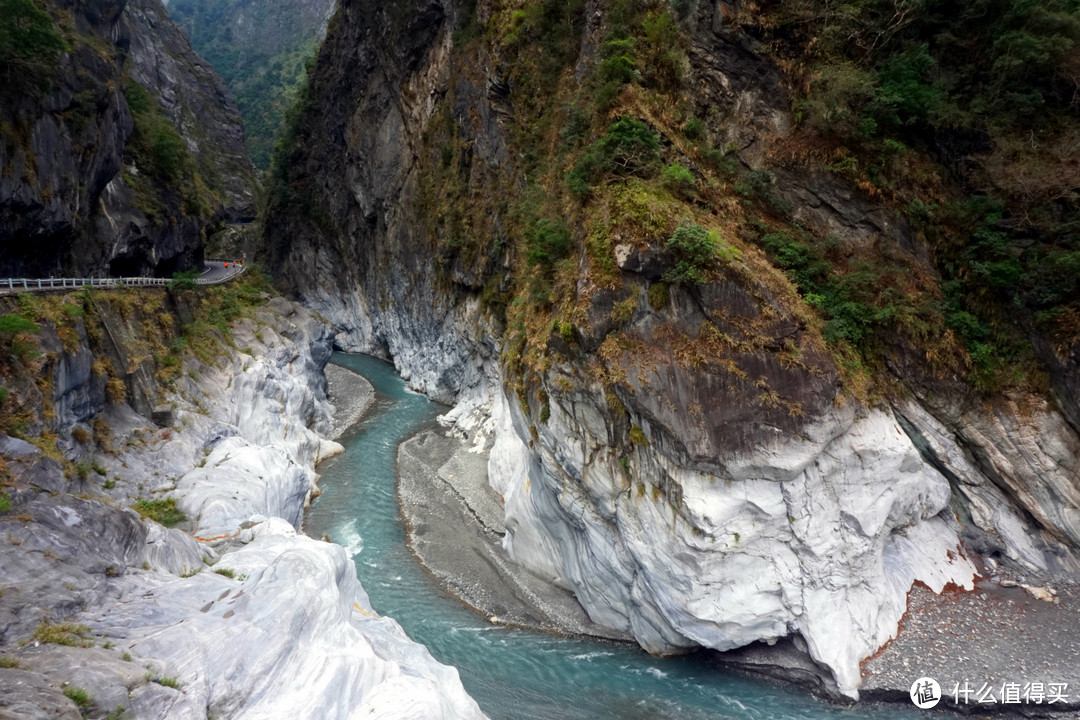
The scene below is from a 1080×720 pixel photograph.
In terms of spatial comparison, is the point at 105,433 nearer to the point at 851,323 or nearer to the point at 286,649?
the point at 286,649

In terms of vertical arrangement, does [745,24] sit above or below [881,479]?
above

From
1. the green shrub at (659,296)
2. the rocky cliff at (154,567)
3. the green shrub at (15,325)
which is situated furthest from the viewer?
the green shrub at (15,325)

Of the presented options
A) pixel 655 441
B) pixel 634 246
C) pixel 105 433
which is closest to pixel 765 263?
pixel 634 246

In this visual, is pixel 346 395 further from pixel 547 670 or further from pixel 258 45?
pixel 258 45

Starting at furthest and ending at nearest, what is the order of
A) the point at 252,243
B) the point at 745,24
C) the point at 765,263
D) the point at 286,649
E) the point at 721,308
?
1. the point at 252,243
2. the point at 745,24
3. the point at 765,263
4. the point at 721,308
5. the point at 286,649

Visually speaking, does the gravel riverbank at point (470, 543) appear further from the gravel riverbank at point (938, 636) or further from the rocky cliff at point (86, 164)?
the rocky cliff at point (86, 164)

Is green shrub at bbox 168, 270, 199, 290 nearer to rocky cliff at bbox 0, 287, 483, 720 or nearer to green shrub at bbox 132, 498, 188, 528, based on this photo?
rocky cliff at bbox 0, 287, 483, 720
